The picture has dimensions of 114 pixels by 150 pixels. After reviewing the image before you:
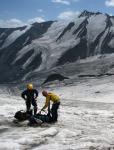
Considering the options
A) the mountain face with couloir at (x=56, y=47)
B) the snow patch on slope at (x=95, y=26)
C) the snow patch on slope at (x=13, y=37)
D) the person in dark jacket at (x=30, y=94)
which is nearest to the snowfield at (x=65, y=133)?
the person in dark jacket at (x=30, y=94)

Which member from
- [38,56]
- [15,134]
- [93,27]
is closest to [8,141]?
[15,134]

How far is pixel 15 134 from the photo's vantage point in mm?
16953

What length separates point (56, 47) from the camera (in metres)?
108

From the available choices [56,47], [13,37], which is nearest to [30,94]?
[56,47]

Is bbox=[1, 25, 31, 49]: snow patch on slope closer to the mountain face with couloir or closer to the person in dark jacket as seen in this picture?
the mountain face with couloir

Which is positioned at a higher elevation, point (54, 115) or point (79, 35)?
point (79, 35)

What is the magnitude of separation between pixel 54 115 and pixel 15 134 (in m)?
Result: 3.72

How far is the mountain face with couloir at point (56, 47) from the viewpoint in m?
101

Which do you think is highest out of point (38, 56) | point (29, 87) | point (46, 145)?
point (38, 56)

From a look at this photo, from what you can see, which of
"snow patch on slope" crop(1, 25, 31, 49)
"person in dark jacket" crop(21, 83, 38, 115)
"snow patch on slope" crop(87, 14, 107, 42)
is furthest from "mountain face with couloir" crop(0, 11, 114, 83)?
"person in dark jacket" crop(21, 83, 38, 115)

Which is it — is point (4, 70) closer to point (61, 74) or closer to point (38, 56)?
point (38, 56)

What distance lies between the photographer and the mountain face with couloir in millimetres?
101000

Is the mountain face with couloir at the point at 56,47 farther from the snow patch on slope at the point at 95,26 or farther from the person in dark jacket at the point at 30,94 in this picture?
the person in dark jacket at the point at 30,94

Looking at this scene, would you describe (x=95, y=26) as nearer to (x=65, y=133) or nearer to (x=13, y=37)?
(x=13, y=37)
